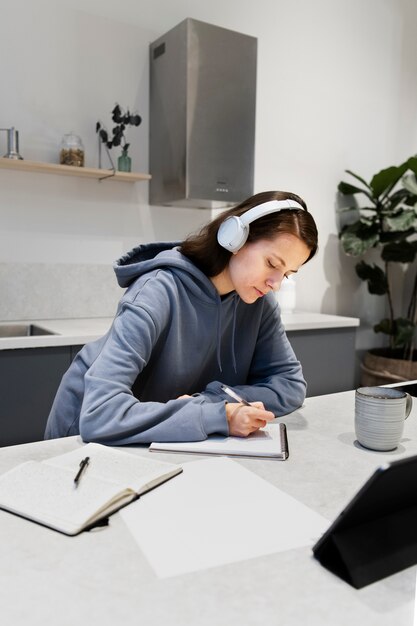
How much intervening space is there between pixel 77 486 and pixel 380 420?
57 cm

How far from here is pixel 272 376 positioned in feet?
4.64

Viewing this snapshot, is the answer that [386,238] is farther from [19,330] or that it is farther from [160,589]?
[160,589]

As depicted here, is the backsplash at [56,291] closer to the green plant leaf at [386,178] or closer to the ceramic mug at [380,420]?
the green plant leaf at [386,178]

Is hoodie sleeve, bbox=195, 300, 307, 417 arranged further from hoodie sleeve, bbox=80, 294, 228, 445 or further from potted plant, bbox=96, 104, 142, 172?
potted plant, bbox=96, 104, 142, 172

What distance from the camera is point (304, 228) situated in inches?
51.9

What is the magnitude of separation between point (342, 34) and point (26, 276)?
2717mm

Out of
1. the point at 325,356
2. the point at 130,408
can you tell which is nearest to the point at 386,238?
the point at 325,356

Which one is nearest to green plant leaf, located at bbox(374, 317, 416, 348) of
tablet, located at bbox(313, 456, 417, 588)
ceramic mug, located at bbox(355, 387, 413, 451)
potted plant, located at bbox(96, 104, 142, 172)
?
potted plant, located at bbox(96, 104, 142, 172)

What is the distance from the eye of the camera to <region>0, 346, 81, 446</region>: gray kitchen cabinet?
209 centimetres

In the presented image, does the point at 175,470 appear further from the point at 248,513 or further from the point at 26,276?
the point at 26,276

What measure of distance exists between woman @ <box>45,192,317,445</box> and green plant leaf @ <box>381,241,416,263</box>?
2.43m

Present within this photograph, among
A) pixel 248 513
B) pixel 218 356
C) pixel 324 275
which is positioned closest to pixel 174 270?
pixel 218 356

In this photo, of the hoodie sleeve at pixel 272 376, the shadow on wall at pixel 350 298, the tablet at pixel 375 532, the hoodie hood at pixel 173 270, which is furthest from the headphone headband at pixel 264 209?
the shadow on wall at pixel 350 298

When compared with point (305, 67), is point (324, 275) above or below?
below
